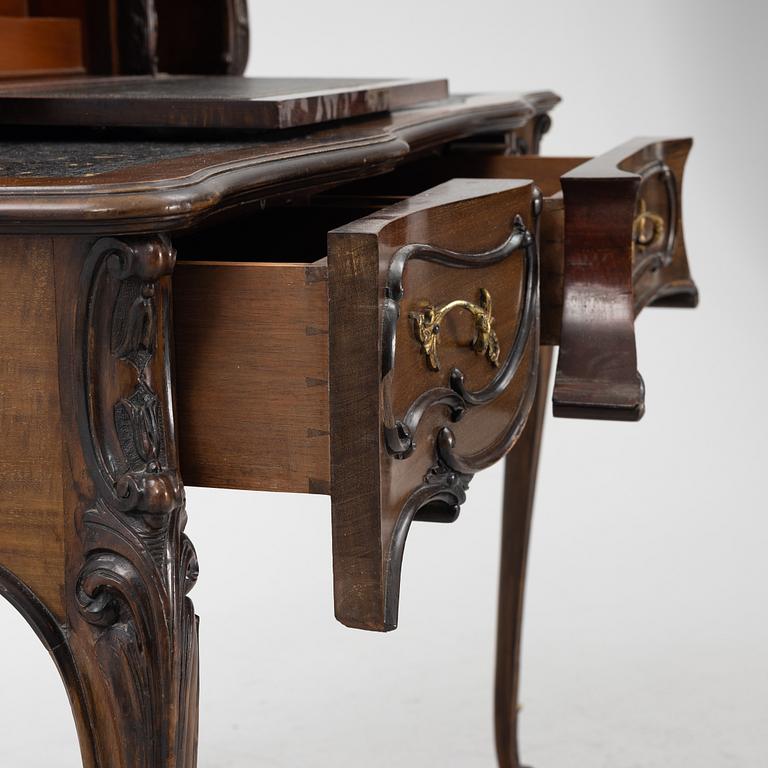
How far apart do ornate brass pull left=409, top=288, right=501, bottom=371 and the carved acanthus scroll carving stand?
173mm

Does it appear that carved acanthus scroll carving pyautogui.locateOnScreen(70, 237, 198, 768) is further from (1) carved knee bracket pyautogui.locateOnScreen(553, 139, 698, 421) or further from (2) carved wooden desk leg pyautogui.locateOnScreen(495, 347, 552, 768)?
(2) carved wooden desk leg pyautogui.locateOnScreen(495, 347, 552, 768)

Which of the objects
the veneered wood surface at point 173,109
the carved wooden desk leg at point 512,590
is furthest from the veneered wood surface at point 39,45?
the carved wooden desk leg at point 512,590

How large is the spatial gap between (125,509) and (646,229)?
2.51 feet

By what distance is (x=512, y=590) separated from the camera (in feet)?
6.49

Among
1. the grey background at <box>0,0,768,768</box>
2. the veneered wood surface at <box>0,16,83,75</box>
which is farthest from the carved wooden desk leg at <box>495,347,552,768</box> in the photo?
the veneered wood surface at <box>0,16,83,75</box>

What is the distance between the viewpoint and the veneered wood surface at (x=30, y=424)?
0.84m

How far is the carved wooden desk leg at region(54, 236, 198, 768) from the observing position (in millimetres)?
830

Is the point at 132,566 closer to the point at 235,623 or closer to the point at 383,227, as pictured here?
the point at 383,227

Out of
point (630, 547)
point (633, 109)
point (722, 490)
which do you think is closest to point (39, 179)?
point (630, 547)

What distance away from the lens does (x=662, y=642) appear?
2291 millimetres

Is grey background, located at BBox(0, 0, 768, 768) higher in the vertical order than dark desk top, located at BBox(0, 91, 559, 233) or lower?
lower

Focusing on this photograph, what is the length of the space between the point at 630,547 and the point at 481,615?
367mm

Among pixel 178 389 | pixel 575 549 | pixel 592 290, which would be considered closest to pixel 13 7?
pixel 592 290

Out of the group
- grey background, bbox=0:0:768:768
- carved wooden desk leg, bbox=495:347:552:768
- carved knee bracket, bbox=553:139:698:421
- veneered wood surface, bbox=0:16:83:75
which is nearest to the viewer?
carved knee bracket, bbox=553:139:698:421
